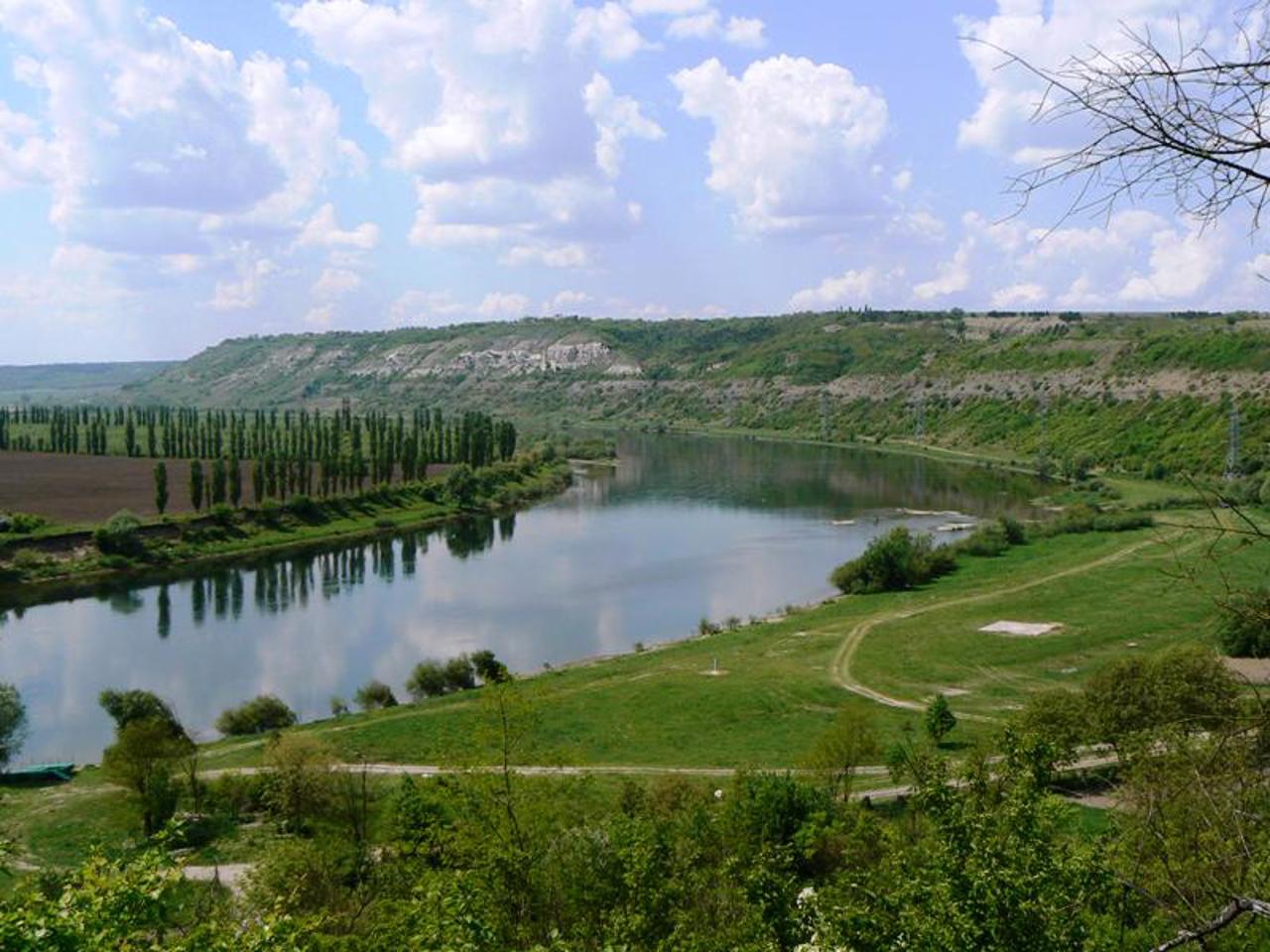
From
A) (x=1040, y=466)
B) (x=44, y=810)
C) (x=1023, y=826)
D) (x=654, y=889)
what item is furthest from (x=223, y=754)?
(x=1040, y=466)

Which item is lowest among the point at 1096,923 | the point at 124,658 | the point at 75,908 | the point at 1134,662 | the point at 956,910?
the point at 124,658

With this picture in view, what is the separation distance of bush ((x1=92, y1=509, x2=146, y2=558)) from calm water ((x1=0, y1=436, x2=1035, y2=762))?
563 centimetres

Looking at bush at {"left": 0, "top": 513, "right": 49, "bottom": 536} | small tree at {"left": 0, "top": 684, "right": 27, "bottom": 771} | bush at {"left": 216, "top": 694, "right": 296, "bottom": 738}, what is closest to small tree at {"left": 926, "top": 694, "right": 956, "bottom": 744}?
bush at {"left": 216, "top": 694, "right": 296, "bottom": 738}

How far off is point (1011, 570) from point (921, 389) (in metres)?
89.5

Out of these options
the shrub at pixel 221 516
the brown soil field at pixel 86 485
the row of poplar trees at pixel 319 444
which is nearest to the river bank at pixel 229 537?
the shrub at pixel 221 516

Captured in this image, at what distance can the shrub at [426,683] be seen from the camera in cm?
3553

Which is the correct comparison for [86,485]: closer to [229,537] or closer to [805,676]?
[229,537]

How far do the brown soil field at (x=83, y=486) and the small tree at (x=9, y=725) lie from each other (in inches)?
1413

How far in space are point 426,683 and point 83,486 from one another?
5672 cm

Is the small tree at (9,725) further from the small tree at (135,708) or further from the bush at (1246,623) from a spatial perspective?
the bush at (1246,623)

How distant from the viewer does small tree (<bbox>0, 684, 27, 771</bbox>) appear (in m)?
29.3

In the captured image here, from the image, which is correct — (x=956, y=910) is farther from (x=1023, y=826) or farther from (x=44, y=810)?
(x=44, y=810)

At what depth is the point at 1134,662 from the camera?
84.0 feet

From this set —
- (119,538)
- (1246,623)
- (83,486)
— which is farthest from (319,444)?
(1246,623)
